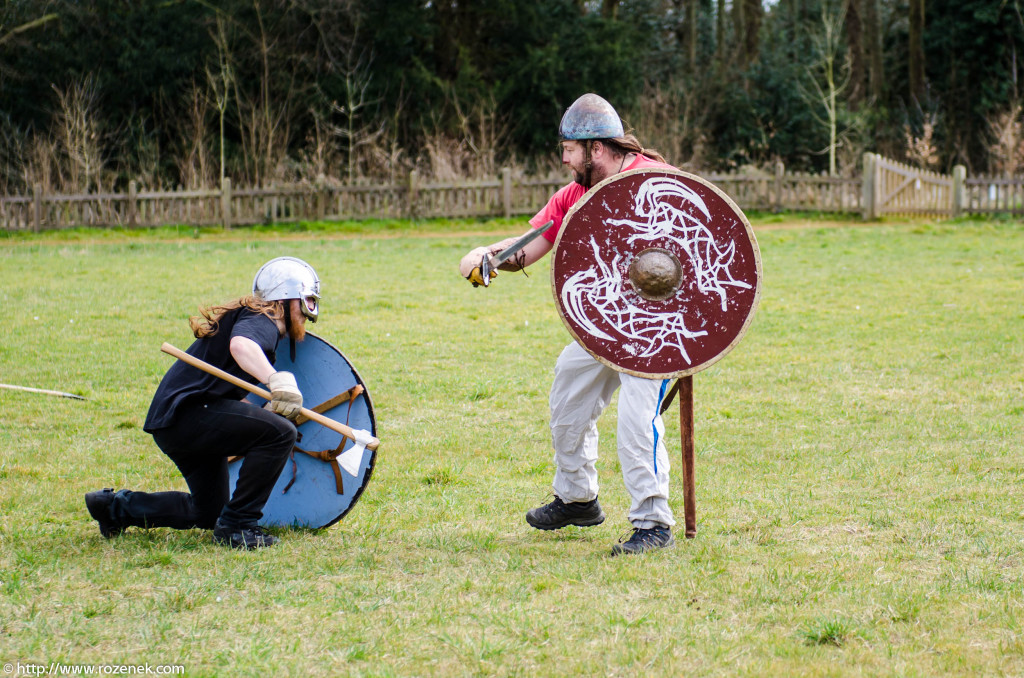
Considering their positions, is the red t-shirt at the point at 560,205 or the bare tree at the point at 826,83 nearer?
the red t-shirt at the point at 560,205

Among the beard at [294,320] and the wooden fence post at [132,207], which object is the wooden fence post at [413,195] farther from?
the beard at [294,320]

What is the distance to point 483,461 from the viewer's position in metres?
6.31

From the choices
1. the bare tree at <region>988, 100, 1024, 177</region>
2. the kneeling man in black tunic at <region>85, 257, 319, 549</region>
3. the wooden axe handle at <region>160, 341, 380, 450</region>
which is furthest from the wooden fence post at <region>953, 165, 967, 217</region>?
the wooden axe handle at <region>160, 341, 380, 450</region>

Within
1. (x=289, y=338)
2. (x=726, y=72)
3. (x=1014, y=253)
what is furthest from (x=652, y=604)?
(x=726, y=72)

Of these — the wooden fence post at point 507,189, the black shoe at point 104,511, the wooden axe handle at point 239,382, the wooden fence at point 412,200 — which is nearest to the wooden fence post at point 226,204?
the wooden fence at point 412,200

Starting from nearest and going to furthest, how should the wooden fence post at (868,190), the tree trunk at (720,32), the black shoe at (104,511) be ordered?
the black shoe at (104,511) → the wooden fence post at (868,190) → the tree trunk at (720,32)

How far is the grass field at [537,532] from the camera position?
3424 mm

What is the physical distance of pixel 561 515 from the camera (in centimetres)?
487

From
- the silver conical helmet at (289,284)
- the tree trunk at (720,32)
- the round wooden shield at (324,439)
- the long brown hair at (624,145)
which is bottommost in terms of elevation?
the round wooden shield at (324,439)

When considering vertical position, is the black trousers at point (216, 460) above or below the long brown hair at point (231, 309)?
below

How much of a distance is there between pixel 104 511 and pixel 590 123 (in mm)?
2585

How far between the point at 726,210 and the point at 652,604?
1506 mm

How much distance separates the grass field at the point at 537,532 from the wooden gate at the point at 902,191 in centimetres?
1115

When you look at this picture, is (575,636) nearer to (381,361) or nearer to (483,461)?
(483,461)
